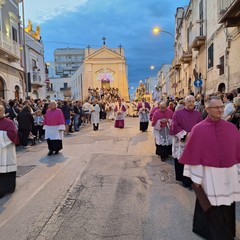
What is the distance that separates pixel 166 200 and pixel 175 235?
1.49 metres

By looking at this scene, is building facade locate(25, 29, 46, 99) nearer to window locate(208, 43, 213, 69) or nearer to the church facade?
window locate(208, 43, 213, 69)

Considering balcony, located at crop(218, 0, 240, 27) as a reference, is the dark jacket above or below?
below

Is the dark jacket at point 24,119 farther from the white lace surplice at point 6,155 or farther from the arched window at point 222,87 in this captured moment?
the arched window at point 222,87

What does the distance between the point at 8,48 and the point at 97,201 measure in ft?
62.0

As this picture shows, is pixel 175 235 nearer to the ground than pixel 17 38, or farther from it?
nearer to the ground

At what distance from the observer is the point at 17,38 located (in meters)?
26.1

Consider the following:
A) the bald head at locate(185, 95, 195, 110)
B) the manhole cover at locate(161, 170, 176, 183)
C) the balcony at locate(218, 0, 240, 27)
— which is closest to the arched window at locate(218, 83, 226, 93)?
the balcony at locate(218, 0, 240, 27)

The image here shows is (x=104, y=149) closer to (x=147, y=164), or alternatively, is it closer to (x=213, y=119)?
(x=147, y=164)

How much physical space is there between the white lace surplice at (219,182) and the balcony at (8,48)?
18438 mm

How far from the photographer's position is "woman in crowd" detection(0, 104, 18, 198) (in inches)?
253

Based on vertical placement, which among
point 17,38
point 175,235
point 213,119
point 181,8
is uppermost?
point 181,8

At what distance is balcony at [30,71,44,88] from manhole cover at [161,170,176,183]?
27234 mm

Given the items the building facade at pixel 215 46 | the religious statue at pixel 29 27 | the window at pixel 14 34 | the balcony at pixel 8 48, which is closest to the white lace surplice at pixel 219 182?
the building facade at pixel 215 46

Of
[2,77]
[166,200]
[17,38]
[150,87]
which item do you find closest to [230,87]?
A: [166,200]
